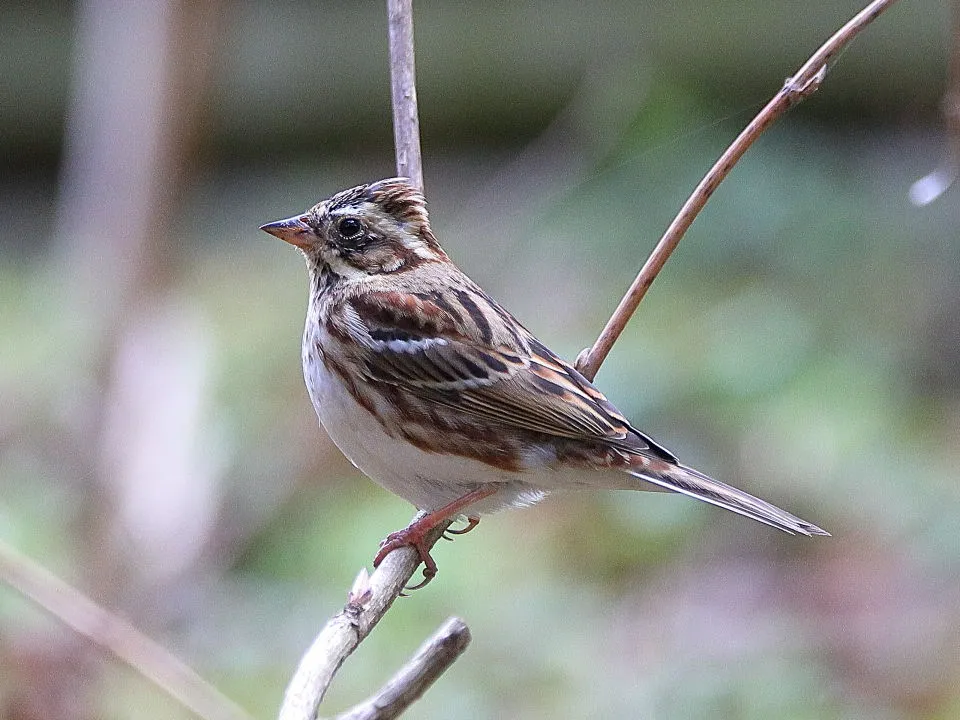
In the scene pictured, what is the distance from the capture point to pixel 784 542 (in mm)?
4395

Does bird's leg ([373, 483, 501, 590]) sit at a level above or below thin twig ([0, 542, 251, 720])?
above

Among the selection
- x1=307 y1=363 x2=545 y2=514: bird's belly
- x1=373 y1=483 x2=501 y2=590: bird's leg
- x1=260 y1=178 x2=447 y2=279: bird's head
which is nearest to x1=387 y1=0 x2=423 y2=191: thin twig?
x1=260 y1=178 x2=447 y2=279: bird's head

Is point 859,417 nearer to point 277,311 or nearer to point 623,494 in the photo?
point 623,494

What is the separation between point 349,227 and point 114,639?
35.9 inches

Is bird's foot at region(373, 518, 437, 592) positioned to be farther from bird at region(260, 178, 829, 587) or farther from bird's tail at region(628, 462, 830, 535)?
bird's tail at region(628, 462, 830, 535)

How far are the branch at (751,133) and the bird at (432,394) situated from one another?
246 mm

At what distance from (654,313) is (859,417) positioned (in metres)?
1.16

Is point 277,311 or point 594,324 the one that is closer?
point 594,324

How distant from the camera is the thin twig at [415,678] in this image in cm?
190

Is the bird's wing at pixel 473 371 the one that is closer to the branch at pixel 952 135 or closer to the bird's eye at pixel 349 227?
the bird's eye at pixel 349 227

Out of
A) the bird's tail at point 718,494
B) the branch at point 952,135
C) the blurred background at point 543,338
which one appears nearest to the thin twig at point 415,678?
the bird's tail at point 718,494

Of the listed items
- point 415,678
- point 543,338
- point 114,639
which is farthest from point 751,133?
point 543,338

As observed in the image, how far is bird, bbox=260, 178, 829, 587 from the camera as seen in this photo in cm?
256

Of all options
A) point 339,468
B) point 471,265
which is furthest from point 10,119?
point 339,468
